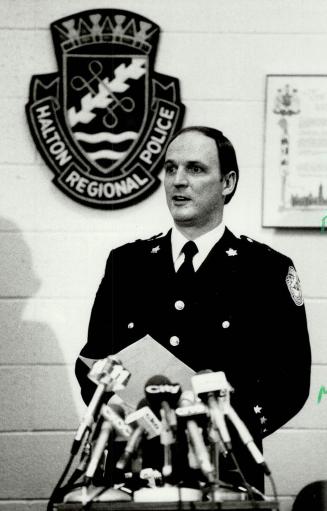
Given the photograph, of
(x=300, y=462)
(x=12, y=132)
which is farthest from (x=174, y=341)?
(x=12, y=132)

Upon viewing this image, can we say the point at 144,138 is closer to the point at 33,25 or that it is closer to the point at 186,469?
the point at 33,25

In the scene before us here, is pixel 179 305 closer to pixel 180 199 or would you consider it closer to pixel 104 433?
pixel 180 199

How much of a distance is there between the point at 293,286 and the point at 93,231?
96cm

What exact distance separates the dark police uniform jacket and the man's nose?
0.19 metres

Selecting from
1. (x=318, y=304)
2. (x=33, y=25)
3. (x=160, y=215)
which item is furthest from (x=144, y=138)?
(x=318, y=304)

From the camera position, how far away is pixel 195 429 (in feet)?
5.39

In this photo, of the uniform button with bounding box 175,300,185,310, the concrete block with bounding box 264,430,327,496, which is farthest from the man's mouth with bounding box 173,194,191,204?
the concrete block with bounding box 264,430,327,496

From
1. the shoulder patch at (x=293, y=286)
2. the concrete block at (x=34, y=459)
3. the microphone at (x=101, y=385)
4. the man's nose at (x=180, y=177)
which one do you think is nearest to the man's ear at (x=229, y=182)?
the man's nose at (x=180, y=177)

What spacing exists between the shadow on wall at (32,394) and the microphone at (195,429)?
141cm

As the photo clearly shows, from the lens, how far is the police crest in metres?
3.06

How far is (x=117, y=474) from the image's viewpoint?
1932mm

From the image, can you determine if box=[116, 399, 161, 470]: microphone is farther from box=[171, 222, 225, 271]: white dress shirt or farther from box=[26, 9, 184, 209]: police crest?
box=[26, 9, 184, 209]: police crest

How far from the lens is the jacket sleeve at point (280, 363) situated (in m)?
2.18

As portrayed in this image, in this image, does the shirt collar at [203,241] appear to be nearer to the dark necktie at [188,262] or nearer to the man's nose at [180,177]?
the dark necktie at [188,262]
